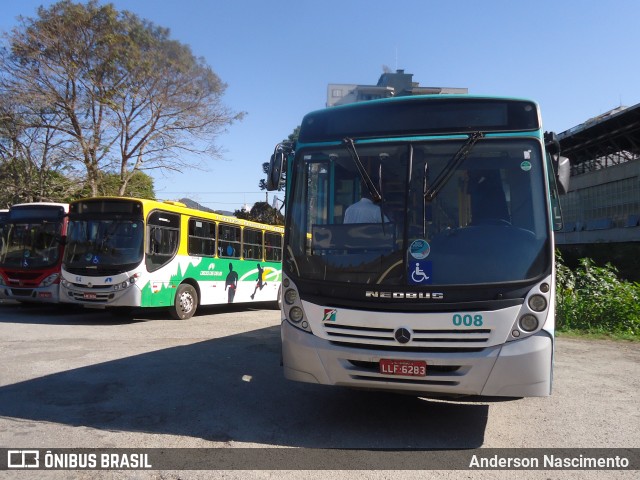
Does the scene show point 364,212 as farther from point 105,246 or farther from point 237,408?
point 105,246

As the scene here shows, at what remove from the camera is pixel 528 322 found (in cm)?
457

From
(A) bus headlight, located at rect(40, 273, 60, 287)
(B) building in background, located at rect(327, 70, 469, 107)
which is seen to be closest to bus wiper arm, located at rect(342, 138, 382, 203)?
(A) bus headlight, located at rect(40, 273, 60, 287)

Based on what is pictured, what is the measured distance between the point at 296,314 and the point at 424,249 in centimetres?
135

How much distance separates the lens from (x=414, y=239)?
494 cm

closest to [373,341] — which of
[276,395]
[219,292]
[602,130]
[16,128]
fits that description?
[276,395]

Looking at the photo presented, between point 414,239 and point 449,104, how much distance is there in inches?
56.8

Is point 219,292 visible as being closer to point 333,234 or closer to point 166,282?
point 166,282

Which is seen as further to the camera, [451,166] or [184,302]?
[184,302]

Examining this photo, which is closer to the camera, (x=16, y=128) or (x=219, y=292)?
(x=219, y=292)

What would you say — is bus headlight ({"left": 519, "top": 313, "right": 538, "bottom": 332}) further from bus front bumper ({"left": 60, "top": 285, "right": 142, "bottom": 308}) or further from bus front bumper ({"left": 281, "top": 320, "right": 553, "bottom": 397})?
bus front bumper ({"left": 60, "top": 285, "right": 142, "bottom": 308})

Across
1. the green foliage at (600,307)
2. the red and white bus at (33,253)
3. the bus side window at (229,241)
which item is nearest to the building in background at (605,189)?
the green foliage at (600,307)

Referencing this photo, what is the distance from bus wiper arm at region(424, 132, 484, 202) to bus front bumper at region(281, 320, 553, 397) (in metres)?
1.47


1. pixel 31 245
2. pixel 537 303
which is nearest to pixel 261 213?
pixel 31 245

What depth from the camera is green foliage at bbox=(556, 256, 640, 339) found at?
40.2 ft
